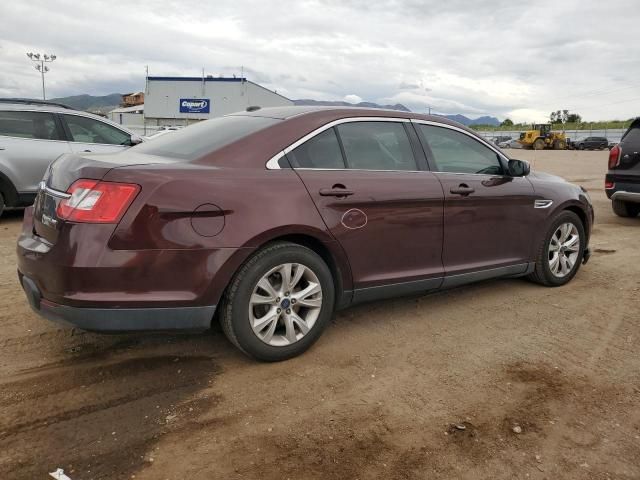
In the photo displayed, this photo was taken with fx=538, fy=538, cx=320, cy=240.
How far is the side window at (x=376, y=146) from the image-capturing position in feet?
12.0

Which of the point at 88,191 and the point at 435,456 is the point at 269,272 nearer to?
the point at 88,191

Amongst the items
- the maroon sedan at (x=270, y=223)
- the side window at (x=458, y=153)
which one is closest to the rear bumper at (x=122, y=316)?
the maroon sedan at (x=270, y=223)

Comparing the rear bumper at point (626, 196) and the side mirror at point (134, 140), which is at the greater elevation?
the side mirror at point (134, 140)

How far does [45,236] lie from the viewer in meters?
2.94

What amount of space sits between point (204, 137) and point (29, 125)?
215 inches

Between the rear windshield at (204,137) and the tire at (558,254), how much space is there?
280cm

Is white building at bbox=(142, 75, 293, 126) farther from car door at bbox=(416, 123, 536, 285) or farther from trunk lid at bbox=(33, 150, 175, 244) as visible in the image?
trunk lid at bbox=(33, 150, 175, 244)

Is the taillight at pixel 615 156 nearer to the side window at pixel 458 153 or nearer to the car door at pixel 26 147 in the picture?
the side window at pixel 458 153

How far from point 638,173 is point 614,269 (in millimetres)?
3133

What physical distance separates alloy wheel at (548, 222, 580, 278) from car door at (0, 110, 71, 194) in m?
6.60

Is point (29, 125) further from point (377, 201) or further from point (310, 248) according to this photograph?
point (377, 201)

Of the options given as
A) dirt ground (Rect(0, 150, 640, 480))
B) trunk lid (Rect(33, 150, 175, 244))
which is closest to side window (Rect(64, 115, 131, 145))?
dirt ground (Rect(0, 150, 640, 480))

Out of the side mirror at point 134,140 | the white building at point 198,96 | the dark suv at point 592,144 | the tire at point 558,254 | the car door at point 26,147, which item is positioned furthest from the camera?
the white building at point 198,96

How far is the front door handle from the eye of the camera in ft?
13.2
